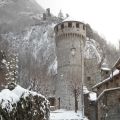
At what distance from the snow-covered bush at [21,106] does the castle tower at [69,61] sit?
39.3 metres

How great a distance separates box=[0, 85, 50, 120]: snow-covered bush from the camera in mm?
14141

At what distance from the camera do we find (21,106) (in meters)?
14.5

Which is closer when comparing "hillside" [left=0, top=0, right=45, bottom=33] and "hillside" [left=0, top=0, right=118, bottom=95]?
"hillside" [left=0, top=0, right=118, bottom=95]

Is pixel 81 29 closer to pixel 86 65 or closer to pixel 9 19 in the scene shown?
pixel 86 65

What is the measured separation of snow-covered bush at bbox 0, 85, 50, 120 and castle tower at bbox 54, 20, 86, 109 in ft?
129

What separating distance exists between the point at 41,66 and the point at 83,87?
2247 cm

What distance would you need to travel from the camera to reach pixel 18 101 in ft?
47.9

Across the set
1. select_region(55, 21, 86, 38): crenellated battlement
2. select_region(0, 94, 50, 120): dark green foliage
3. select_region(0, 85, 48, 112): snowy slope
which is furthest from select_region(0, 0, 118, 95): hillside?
select_region(0, 85, 48, 112): snowy slope

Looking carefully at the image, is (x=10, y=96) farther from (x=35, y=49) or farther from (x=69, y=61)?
(x=35, y=49)

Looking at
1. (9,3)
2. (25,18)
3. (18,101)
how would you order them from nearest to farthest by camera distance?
(18,101) → (25,18) → (9,3)

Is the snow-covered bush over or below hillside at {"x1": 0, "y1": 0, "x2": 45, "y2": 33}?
below

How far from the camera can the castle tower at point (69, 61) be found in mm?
55625

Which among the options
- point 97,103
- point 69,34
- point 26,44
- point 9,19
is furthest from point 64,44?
point 9,19

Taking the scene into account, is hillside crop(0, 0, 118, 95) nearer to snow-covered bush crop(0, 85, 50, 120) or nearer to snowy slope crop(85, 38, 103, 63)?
snowy slope crop(85, 38, 103, 63)
